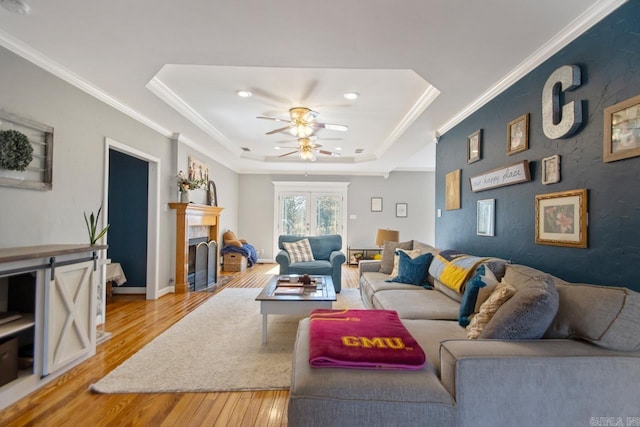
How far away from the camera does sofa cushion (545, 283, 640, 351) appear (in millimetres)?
1324

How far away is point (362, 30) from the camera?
81.5 inches

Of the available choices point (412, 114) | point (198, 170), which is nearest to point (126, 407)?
point (412, 114)

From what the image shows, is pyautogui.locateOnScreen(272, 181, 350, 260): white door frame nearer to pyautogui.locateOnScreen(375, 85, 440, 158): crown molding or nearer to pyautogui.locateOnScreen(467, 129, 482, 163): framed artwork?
pyautogui.locateOnScreen(375, 85, 440, 158): crown molding

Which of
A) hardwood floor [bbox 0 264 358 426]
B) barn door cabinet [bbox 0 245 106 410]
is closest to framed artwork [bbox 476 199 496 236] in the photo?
hardwood floor [bbox 0 264 358 426]

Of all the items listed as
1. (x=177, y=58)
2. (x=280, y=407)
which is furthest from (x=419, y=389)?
(x=177, y=58)

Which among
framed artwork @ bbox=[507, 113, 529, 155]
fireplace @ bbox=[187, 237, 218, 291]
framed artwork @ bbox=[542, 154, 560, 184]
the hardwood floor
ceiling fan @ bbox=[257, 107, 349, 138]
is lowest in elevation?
the hardwood floor

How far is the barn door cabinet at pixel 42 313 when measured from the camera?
195 cm

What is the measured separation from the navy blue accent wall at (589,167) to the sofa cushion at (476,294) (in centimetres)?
55

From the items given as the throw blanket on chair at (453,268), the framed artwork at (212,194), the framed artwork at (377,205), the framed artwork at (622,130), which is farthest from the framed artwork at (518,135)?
the framed artwork at (377,205)

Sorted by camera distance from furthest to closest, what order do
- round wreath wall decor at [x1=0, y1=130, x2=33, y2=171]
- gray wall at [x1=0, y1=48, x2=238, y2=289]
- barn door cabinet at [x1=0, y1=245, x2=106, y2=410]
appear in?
gray wall at [x1=0, y1=48, x2=238, y2=289], round wreath wall decor at [x1=0, y1=130, x2=33, y2=171], barn door cabinet at [x1=0, y1=245, x2=106, y2=410]

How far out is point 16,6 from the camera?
1891 mm

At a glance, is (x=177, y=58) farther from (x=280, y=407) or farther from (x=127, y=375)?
(x=280, y=407)

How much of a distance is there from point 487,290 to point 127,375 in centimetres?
267

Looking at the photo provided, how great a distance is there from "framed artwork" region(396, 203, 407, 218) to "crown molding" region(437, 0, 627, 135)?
17.0ft
